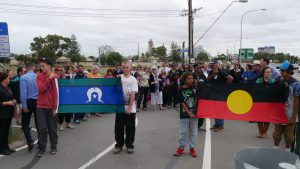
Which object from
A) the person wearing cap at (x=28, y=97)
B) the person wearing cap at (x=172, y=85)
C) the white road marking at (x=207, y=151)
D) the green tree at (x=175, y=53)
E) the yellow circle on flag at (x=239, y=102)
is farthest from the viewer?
the green tree at (x=175, y=53)

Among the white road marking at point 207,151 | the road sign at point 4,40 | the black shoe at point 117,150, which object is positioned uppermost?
the road sign at point 4,40

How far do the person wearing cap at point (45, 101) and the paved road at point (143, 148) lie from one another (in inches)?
20.6

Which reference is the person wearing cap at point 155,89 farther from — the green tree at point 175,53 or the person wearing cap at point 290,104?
the green tree at point 175,53

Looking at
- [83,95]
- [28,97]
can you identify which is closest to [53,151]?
[28,97]

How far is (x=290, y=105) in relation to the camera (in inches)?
251

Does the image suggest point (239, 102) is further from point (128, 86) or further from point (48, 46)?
point (48, 46)

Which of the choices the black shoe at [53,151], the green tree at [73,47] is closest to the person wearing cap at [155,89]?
the black shoe at [53,151]

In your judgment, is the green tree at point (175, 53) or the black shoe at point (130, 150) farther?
the green tree at point (175, 53)

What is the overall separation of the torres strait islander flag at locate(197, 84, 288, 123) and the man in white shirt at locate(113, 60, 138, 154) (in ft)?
4.88

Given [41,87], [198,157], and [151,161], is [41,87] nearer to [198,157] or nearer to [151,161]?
[151,161]

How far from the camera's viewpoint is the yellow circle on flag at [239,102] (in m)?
7.22

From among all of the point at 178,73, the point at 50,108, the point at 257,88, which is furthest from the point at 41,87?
the point at 178,73

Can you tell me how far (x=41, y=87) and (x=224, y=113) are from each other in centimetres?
405

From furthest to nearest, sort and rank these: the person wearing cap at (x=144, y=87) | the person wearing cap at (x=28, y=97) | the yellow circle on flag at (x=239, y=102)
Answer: the person wearing cap at (x=144, y=87), the person wearing cap at (x=28, y=97), the yellow circle on flag at (x=239, y=102)
